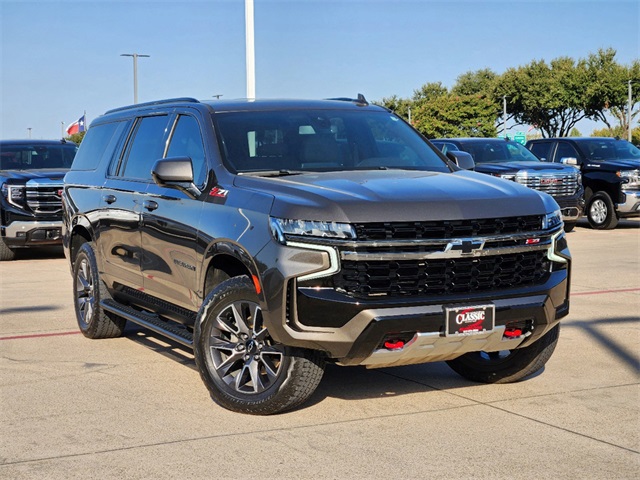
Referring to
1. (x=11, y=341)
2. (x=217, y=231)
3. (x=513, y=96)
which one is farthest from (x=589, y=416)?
(x=513, y=96)

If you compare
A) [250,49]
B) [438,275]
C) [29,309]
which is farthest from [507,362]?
[250,49]

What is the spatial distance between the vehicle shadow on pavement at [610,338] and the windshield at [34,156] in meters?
11.0

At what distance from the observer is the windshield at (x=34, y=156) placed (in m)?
17.1

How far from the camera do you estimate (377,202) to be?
18.0 ft

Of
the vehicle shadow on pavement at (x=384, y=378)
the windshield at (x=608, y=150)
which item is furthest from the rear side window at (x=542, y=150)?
the vehicle shadow on pavement at (x=384, y=378)

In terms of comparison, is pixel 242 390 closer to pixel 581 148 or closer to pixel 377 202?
pixel 377 202

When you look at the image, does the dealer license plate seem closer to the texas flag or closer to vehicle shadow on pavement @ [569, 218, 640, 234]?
vehicle shadow on pavement @ [569, 218, 640, 234]

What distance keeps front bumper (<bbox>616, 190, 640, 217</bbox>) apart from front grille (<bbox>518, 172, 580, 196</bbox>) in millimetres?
1466

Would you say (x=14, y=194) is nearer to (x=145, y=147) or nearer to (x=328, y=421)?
(x=145, y=147)

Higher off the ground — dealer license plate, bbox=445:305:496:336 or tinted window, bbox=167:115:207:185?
tinted window, bbox=167:115:207:185

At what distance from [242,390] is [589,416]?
6.68 ft

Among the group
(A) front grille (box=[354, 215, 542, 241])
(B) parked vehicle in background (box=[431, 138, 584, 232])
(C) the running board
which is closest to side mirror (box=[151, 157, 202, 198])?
(C) the running board

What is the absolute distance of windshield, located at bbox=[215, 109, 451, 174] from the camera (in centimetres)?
661

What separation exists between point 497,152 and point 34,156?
30.0ft
